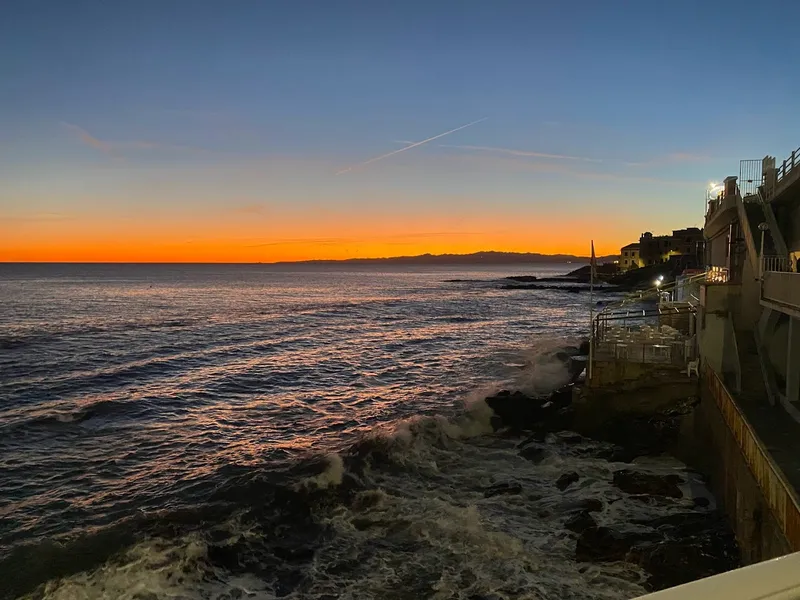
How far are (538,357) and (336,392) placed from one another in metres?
13.3

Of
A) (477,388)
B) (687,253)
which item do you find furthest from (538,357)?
(687,253)

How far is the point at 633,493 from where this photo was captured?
14.4 m

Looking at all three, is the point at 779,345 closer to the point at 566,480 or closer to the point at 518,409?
the point at 566,480

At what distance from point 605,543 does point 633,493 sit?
304 cm

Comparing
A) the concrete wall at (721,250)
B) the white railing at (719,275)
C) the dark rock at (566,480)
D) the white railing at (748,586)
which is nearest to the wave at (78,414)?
the dark rock at (566,480)

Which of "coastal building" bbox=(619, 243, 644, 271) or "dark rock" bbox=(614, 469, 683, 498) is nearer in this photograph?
"dark rock" bbox=(614, 469, 683, 498)

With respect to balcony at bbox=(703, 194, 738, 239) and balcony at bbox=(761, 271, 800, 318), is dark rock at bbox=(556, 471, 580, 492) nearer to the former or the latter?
balcony at bbox=(761, 271, 800, 318)

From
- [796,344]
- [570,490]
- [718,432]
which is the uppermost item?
[796,344]

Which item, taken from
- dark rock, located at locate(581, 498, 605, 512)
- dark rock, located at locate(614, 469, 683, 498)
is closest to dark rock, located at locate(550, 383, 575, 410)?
dark rock, located at locate(614, 469, 683, 498)

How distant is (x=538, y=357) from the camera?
1350 inches

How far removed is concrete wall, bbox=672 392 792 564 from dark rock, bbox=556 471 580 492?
3373 mm

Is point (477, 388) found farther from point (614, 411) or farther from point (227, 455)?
point (227, 455)

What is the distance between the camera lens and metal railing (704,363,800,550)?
801cm

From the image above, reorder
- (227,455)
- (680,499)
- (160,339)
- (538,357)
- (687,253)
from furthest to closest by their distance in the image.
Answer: (687,253)
(160,339)
(538,357)
(227,455)
(680,499)
